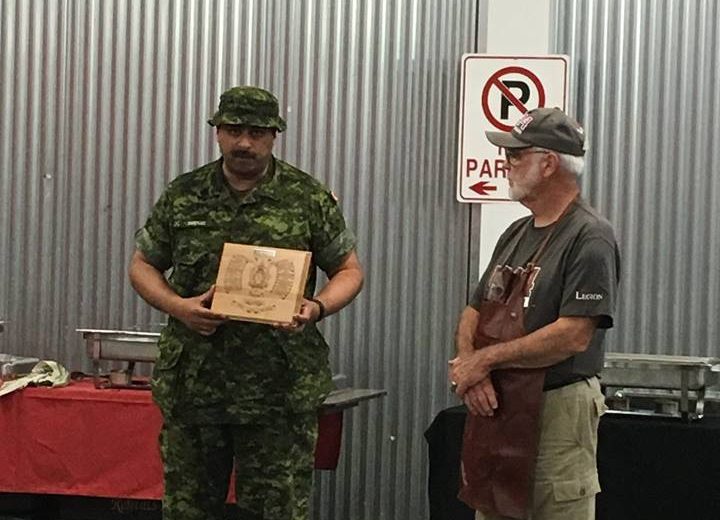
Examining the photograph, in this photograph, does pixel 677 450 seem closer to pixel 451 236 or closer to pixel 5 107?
pixel 451 236

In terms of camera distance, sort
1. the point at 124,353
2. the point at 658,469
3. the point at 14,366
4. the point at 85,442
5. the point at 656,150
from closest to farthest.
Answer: the point at 658,469, the point at 85,442, the point at 124,353, the point at 14,366, the point at 656,150

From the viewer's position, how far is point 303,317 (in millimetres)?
3070

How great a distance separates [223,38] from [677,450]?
8.08 feet

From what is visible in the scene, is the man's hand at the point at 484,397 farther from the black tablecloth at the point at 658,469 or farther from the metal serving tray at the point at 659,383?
the metal serving tray at the point at 659,383

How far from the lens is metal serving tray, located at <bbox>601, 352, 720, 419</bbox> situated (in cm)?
395

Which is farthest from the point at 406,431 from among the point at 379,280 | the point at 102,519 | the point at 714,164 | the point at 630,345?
the point at 714,164

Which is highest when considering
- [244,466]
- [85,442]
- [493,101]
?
[493,101]

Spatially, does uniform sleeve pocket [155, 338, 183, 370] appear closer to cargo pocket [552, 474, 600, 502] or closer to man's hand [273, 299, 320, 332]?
man's hand [273, 299, 320, 332]

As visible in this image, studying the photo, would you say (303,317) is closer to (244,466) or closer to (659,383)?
(244,466)

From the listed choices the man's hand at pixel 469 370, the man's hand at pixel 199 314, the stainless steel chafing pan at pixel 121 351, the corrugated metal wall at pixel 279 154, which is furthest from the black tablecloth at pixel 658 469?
the stainless steel chafing pan at pixel 121 351

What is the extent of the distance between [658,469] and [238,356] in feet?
4.92

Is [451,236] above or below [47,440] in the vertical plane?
above

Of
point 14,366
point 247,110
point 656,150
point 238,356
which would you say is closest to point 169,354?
point 238,356

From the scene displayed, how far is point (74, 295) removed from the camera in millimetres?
4996
